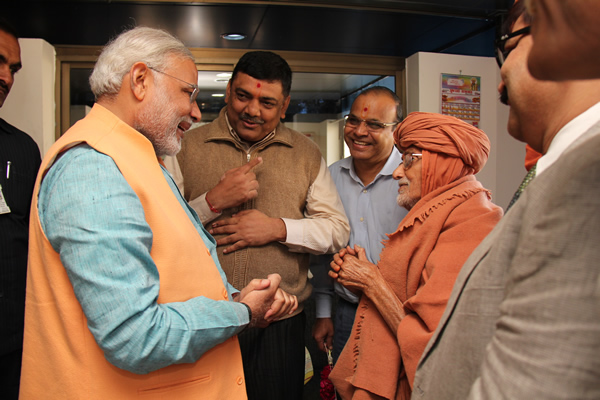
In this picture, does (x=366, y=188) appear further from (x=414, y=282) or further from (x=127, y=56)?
(x=127, y=56)

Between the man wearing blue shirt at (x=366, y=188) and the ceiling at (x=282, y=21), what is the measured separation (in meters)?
0.68

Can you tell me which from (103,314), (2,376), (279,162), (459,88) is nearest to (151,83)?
(103,314)

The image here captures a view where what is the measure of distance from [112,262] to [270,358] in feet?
4.22

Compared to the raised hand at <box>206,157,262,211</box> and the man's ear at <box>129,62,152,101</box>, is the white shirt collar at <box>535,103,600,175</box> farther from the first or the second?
the raised hand at <box>206,157,262,211</box>

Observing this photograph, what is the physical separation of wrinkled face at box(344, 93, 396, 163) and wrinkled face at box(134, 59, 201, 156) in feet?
3.63

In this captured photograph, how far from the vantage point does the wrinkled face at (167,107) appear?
1206 mm

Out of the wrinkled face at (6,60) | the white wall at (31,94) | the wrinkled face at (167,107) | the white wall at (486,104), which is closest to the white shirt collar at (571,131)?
the wrinkled face at (167,107)

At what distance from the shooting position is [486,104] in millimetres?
2885

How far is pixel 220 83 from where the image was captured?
3.11m

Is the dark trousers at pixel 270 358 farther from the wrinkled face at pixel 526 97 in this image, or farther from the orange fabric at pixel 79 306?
the wrinkled face at pixel 526 97

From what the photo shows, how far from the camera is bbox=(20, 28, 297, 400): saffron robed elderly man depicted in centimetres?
91

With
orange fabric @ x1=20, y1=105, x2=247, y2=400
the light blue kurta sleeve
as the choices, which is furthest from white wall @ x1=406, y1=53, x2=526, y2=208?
the light blue kurta sleeve

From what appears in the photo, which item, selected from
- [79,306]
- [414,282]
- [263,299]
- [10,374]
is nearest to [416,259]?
[414,282]

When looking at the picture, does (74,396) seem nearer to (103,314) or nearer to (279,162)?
(103,314)
